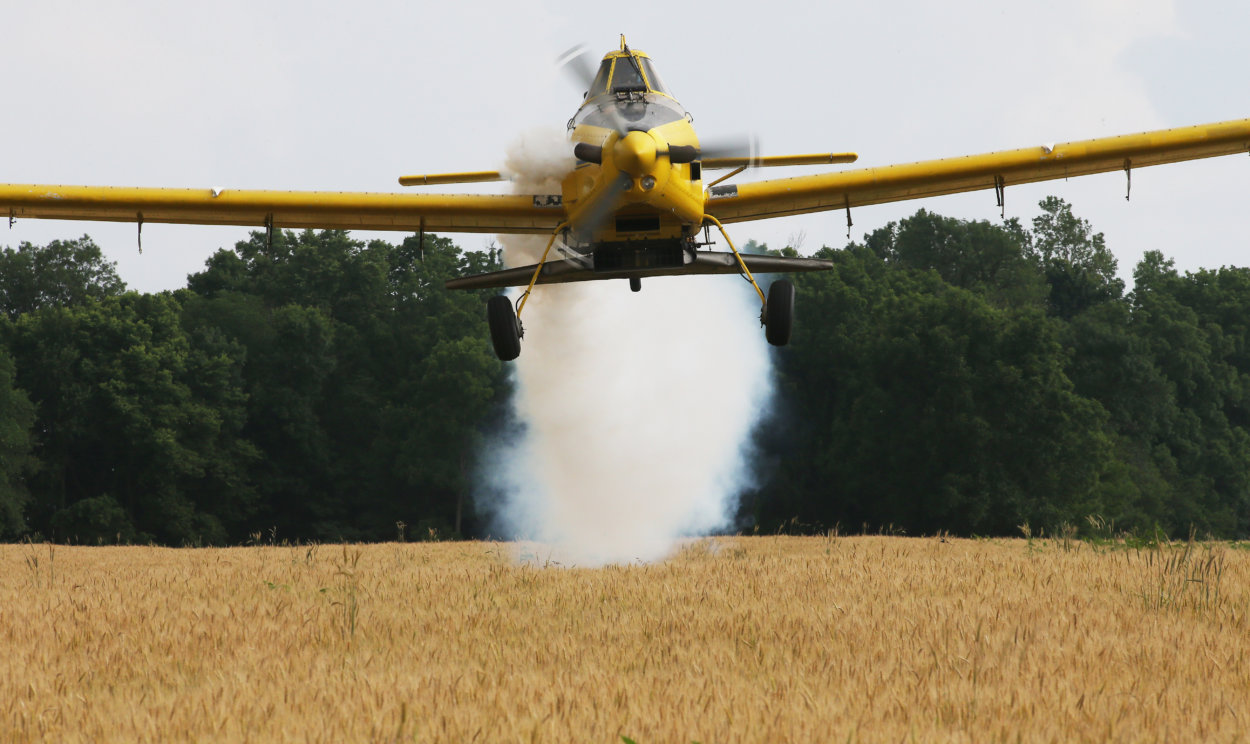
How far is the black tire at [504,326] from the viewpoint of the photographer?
15156 mm

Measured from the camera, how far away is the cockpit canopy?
14.1 meters

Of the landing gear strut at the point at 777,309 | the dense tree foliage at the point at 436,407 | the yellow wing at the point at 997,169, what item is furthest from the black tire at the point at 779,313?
the dense tree foliage at the point at 436,407

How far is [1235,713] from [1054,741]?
1240 millimetres

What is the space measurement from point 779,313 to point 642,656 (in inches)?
331

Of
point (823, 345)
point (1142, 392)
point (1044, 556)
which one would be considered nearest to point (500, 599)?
point (1044, 556)

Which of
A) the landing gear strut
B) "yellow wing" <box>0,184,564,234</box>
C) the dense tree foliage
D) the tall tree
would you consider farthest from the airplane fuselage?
the tall tree

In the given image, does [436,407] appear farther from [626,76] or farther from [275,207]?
[626,76]

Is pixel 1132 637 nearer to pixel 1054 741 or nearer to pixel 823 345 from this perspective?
pixel 1054 741

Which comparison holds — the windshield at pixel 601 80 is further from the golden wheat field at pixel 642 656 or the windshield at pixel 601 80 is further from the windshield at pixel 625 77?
the golden wheat field at pixel 642 656

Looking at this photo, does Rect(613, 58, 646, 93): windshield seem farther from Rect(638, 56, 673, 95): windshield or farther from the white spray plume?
the white spray plume

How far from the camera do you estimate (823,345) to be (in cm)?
6253

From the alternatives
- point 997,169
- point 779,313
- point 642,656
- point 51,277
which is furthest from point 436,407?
point 642,656

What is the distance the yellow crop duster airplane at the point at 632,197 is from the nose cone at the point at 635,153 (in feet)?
0.05

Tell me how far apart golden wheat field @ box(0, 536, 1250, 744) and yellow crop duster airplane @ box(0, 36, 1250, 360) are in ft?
14.2
